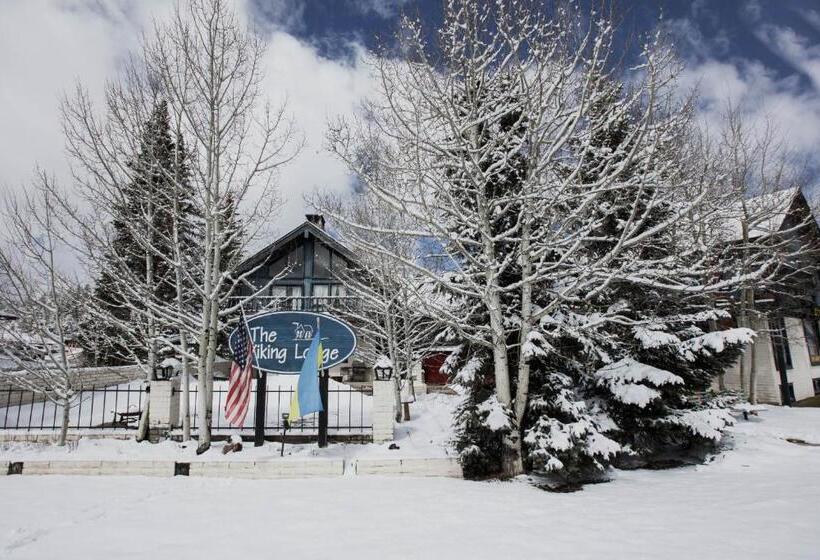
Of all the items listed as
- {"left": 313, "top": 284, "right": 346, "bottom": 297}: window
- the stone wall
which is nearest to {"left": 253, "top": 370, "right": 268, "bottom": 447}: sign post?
the stone wall

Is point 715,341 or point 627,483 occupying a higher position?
point 715,341

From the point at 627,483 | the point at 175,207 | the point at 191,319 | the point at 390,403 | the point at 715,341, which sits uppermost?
the point at 175,207

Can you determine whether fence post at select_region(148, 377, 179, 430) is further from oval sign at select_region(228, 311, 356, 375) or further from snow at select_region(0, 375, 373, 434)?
oval sign at select_region(228, 311, 356, 375)

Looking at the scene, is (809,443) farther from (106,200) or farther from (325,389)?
(106,200)

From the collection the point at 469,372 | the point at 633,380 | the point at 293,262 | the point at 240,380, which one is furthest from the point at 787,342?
the point at 293,262

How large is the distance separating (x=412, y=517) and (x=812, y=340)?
2583 centimetres

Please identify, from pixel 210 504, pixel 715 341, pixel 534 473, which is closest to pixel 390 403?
pixel 534 473

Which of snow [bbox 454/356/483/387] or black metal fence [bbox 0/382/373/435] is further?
black metal fence [bbox 0/382/373/435]

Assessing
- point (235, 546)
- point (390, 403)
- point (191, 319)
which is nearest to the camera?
point (235, 546)

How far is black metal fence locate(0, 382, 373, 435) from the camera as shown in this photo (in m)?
9.85

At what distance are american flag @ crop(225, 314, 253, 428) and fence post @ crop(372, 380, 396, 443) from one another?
2.35m

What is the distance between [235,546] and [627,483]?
5.55 metres

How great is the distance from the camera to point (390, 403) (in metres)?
8.81

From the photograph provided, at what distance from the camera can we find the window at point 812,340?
21.4 metres
